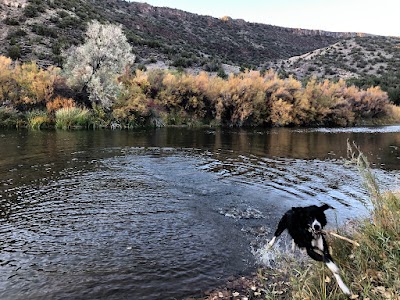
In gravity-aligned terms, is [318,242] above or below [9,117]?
below

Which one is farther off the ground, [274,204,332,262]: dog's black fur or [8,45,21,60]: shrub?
[8,45,21,60]: shrub

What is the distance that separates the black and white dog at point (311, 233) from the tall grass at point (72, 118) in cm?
2587

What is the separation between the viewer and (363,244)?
4.72 meters

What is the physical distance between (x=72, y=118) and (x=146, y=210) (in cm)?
2084

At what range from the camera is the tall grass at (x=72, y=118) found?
2784 cm

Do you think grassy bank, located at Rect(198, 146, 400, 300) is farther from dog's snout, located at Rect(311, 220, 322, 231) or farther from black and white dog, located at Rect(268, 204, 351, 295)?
dog's snout, located at Rect(311, 220, 322, 231)

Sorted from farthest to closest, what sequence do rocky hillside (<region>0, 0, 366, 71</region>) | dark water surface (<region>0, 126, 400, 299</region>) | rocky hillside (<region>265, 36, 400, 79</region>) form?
rocky hillside (<region>265, 36, 400, 79</region>) < rocky hillside (<region>0, 0, 366, 71</region>) < dark water surface (<region>0, 126, 400, 299</region>)

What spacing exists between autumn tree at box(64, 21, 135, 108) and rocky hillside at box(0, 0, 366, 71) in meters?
14.3

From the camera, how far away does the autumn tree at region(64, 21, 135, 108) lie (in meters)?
30.1

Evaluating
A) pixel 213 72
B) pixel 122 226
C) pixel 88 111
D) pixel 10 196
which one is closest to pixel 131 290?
pixel 122 226

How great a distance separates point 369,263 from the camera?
4520mm

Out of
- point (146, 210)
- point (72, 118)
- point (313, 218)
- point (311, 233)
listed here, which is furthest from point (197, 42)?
point (311, 233)

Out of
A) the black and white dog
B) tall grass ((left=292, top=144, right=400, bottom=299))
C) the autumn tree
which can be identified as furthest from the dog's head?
the autumn tree

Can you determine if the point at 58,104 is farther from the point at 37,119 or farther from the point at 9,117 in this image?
the point at 9,117
